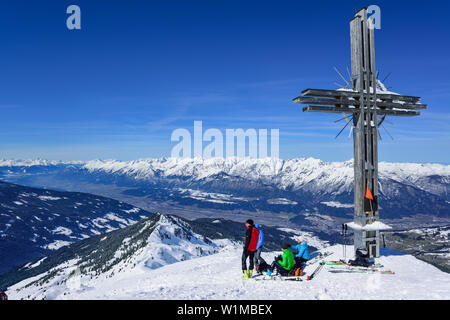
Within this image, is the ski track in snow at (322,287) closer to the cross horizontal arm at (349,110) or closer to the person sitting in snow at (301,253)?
the person sitting in snow at (301,253)

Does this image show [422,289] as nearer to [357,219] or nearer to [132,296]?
[357,219]

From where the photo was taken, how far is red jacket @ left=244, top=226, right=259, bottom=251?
16.1 m

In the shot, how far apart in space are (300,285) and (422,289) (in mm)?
4824

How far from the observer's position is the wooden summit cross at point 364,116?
17391 mm

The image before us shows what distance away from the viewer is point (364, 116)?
58.5 ft

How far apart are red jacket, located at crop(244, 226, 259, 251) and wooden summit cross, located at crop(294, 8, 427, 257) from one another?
5.84 metres

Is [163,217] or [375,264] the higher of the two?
[375,264]

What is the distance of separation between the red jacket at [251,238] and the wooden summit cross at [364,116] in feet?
19.2

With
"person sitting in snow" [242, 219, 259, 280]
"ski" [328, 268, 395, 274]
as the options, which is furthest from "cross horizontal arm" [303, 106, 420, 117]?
"ski" [328, 268, 395, 274]

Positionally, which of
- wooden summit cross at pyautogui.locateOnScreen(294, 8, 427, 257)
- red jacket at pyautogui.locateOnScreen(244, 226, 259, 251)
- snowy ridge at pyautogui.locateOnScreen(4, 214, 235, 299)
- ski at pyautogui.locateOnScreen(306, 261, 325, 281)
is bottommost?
snowy ridge at pyautogui.locateOnScreen(4, 214, 235, 299)

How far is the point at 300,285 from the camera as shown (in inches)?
541

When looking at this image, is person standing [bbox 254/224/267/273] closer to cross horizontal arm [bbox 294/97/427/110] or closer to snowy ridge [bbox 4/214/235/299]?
cross horizontal arm [bbox 294/97/427/110]
